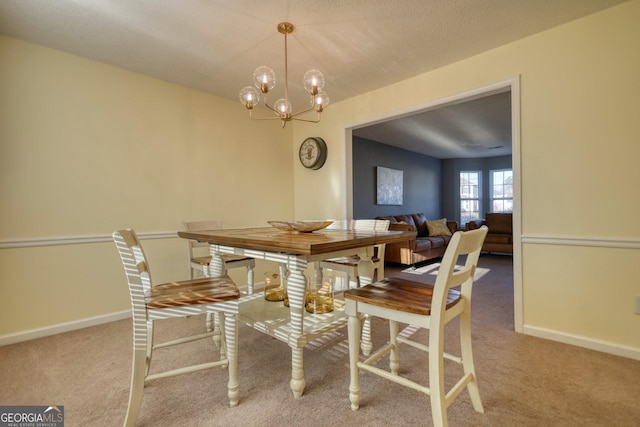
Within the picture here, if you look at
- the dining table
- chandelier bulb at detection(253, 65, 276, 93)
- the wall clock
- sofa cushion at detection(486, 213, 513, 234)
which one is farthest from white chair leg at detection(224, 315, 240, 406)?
sofa cushion at detection(486, 213, 513, 234)

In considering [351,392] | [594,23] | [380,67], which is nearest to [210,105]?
[380,67]

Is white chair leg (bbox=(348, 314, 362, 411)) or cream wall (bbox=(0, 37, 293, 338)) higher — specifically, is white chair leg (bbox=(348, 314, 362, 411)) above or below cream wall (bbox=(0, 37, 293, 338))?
below

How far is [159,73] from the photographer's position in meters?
2.81

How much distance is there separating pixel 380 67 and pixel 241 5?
54.0 inches

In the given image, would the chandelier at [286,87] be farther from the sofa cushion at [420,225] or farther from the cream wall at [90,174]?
the sofa cushion at [420,225]

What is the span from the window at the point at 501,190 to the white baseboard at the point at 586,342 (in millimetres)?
6390

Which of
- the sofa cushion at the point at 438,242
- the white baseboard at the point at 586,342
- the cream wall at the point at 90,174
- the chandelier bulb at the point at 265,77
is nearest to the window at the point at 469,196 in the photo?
the sofa cushion at the point at 438,242

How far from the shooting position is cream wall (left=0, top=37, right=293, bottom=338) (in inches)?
Answer: 88.7

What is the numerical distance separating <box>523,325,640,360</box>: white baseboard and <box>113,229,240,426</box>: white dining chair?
2239 mm

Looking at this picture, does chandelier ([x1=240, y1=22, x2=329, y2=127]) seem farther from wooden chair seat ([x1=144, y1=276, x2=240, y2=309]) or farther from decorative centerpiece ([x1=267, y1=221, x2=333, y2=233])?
wooden chair seat ([x1=144, y1=276, x2=240, y2=309])

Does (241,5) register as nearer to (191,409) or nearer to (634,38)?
(191,409)

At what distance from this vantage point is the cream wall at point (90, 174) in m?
2.25

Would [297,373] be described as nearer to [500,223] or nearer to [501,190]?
[500,223]

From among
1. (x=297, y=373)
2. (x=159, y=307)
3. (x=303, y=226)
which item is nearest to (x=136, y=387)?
(x=159, y=307)
